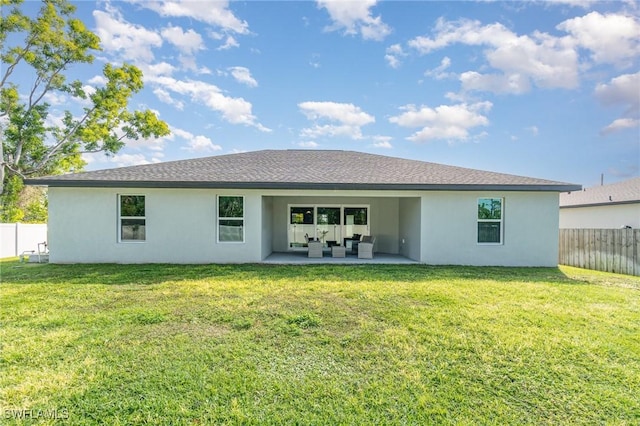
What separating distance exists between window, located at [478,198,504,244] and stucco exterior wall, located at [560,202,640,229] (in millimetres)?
8157

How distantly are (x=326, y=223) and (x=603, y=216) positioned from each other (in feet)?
45.8

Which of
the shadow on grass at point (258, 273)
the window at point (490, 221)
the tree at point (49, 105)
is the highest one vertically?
the tree at point (49, 105)

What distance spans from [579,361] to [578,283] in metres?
5.37

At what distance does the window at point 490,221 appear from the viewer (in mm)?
10672

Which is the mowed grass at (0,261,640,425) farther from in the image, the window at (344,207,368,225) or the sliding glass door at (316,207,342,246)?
the window at (344,207,368,225)

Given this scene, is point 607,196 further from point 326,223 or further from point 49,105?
point 49,105

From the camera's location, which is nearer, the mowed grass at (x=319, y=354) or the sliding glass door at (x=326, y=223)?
the mowed grass at (x=319, y=354)

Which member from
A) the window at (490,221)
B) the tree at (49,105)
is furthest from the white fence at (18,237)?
the window at (490,221)

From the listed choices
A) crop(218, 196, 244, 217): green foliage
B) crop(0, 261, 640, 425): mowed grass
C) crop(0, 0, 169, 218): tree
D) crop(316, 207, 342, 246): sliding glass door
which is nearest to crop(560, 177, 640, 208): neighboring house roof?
crop(0, 261, 640, 425): mowed grass

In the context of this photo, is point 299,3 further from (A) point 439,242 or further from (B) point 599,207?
(B) point 599,207

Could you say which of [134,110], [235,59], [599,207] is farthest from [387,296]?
[134,110]

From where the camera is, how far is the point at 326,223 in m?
14.0

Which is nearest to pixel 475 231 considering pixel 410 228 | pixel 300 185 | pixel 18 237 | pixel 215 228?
pixel 410 228

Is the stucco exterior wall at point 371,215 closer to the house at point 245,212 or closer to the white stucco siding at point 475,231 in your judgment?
the house at point 245,212
